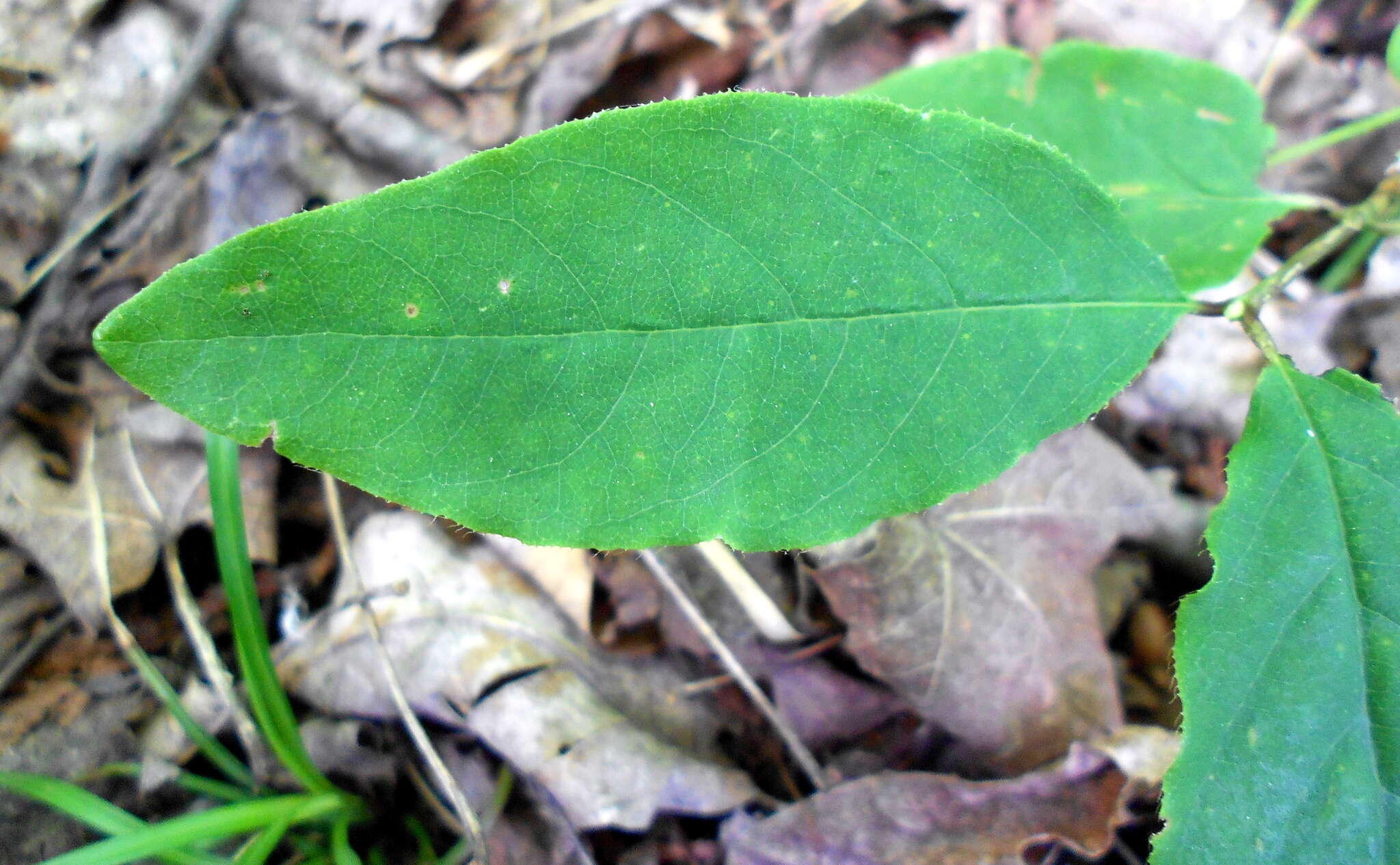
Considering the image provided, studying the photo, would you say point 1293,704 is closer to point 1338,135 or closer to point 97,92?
point 1338,135

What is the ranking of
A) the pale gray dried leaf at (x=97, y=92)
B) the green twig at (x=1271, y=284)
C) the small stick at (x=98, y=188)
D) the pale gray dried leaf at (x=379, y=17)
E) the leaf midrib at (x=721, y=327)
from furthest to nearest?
1. the pale gray dried leaf at (x=379, y=17)
2. the pale gray dried leaf at (x=97, y=92)
3. the small stick at (x=98, y=188)
4. the green twig at (x=1271, y=284)
5. the leaf midrib at (x=721, y=327)

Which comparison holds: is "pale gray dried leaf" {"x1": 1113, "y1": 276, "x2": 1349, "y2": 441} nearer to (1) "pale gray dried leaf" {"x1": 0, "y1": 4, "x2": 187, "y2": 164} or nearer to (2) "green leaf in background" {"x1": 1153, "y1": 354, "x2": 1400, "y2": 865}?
(2) "green leaf in background" {"x1": 1153, "y1": 354, "x2": 1400, "y2": 865}

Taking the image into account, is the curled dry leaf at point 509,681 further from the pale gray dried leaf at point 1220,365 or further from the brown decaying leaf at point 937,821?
the pale gray dried leaf at point 1220,365

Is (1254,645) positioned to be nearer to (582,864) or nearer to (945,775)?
(945,775)

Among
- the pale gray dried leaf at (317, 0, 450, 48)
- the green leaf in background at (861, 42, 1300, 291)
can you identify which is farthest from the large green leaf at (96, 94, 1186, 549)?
the pale gray dried leaf at (317, 0, 450, 48)

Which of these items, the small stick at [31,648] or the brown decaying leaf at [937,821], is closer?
the brown decaying leaf at [937,821]

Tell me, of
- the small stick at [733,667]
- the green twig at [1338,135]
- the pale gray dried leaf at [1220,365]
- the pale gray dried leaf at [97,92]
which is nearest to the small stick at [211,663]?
the small stick at [733,667]
